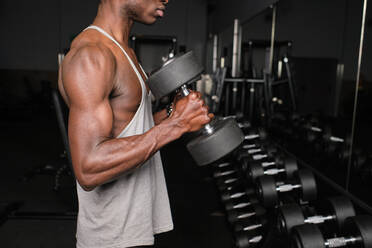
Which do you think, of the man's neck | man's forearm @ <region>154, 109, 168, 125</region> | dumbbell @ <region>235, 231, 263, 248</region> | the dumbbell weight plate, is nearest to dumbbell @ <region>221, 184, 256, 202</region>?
the dumbbell weight plate

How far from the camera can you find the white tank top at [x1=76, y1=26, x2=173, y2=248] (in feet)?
2.72

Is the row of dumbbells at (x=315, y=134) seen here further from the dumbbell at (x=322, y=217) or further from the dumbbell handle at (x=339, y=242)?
the dumbbell handle at (x=339, y=242)

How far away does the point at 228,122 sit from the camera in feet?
2.84

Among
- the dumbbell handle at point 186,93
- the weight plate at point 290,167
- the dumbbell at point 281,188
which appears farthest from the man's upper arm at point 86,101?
the weight plate at point 290,167

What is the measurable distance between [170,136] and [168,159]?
9.91 ft

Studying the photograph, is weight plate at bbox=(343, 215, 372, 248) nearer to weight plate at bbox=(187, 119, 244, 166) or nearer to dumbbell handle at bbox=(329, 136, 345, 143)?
weight plate at bbox=(187, 119, 244, 166)

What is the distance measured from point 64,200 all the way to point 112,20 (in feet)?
6.33

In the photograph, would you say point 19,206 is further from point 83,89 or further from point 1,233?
point 83,89

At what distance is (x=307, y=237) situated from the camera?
0.97 m

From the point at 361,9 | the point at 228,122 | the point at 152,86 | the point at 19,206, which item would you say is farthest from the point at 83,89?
the point at 19,206

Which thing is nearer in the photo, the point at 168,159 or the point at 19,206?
the point at 19,206

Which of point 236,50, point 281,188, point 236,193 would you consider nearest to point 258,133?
point 236,193

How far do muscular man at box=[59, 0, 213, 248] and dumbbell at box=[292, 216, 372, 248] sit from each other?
16.1 inches

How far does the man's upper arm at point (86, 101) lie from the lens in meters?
0.69
